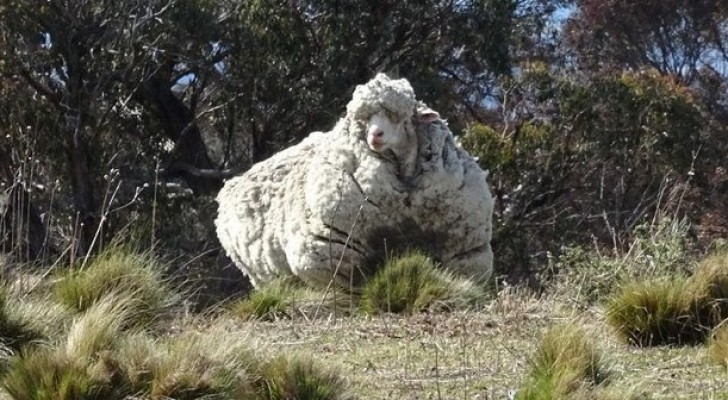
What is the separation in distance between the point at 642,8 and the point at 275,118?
12088 mm

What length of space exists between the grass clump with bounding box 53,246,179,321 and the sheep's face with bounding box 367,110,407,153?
2371 millimetres

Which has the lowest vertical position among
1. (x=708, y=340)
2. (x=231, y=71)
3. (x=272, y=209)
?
(x=708, y=340)

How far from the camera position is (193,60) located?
20594 millimetres

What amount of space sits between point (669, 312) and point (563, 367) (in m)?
1.60

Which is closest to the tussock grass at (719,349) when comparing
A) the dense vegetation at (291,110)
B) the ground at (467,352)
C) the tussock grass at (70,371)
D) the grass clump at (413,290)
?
the ground at (467,352)

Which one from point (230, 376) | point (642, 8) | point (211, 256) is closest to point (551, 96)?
point (211, 256)

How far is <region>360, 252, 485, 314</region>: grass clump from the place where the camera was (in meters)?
8.69

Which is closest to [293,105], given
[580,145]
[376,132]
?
[580,145]

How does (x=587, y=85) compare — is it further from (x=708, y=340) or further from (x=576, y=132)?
(x=708, y=340)

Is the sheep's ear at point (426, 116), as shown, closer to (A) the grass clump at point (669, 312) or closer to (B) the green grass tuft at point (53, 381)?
(A) the grass clump at point (669, 312)

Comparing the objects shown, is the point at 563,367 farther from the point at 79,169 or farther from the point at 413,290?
the point at 79,169

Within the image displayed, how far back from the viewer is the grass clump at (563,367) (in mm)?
5551

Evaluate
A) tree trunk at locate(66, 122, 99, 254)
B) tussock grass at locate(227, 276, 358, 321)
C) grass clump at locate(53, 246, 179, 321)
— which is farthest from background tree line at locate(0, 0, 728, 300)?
grass clump at locate(53, 246, 179, 321)

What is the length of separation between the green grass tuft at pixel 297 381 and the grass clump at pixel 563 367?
0.71 meters
